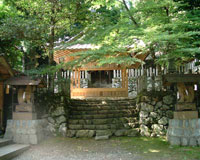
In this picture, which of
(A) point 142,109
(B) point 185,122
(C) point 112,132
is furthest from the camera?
(A) point 142,109

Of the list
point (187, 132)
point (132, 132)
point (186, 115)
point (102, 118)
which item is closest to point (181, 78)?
point (186, 115)

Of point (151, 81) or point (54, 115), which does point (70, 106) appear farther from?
point (151, 81)

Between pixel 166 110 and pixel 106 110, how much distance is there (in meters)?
2.86

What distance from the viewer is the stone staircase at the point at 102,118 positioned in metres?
8.53

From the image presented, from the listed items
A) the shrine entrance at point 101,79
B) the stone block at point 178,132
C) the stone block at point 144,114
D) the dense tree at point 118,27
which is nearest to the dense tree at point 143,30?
the dense tree at point 118,27

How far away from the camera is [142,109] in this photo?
30.6 feet

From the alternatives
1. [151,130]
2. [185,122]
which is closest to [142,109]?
[151,130]

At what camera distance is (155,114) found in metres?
9.09

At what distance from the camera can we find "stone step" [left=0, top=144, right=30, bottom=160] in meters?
5.88

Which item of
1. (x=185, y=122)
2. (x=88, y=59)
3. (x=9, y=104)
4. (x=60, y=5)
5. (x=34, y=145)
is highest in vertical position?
(x=60, y=5)

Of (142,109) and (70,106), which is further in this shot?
(70,106)

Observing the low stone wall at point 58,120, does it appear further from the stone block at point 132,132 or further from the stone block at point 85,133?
the stone block at point 132,132

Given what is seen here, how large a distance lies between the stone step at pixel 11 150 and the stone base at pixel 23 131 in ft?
1.53

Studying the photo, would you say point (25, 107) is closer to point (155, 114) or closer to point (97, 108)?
point (97, 108)
